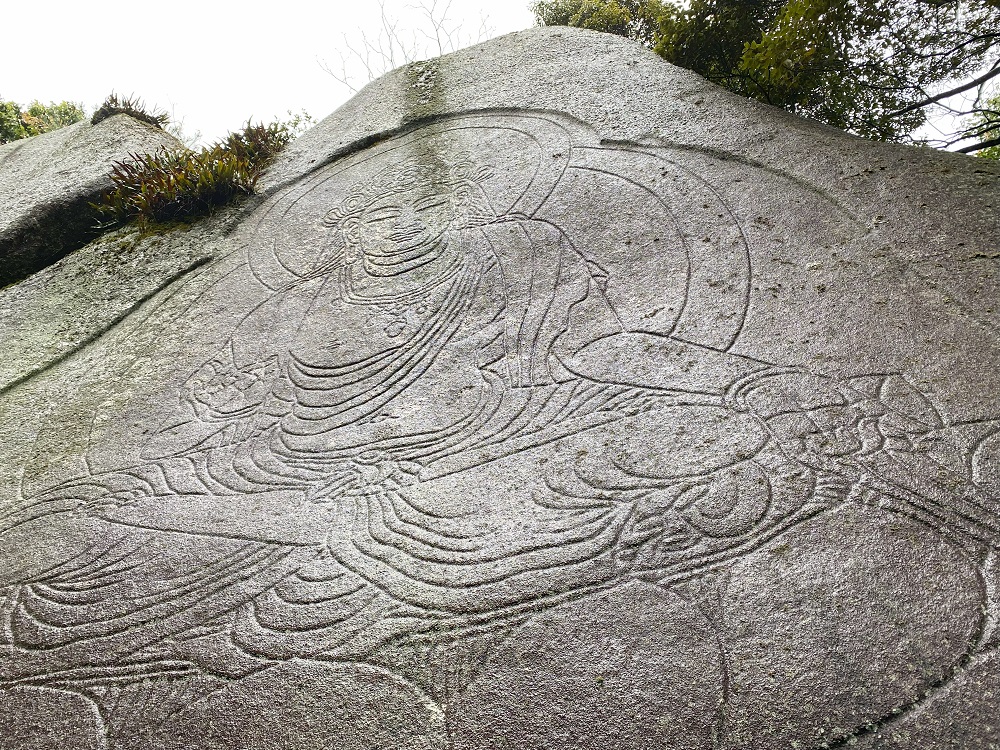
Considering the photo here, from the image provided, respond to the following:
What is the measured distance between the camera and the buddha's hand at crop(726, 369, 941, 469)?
231 cm

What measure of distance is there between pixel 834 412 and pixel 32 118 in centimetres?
1267

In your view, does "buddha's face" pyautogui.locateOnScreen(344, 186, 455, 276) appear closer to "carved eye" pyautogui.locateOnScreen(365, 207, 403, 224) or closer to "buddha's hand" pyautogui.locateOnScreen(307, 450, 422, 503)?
"carved eye" pyautogui.locateOnScreen(365, 207, 403, 224)

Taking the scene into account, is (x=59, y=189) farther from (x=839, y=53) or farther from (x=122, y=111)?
(x=839, y=53)

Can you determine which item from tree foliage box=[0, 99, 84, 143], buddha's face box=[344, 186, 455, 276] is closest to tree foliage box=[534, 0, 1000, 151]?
buddha's face box=[344, 186, 455, 276]

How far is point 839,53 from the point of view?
425 centimetres

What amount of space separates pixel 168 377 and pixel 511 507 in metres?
2.30

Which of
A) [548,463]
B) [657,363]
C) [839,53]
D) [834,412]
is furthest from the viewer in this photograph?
[839,53]

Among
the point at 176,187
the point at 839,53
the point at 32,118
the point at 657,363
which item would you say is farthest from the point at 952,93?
the point at 32,118

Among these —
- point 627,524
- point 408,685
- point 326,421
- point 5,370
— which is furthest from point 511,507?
point 5,370

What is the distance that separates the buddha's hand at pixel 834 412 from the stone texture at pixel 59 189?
204 inches

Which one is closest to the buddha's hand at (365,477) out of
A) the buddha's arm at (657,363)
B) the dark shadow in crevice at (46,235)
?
the buddha's arm at (657,363)

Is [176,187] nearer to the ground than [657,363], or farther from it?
farther from it

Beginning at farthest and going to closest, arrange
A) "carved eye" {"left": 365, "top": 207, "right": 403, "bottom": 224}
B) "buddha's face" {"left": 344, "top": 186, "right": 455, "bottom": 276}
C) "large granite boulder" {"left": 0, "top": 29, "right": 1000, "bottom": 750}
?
"carved eye" {"left": 365, "top": 207, "right": 403, "bottom": 224} < "buddha's face" {"left": 344, "top": 186, "right": 455, "bottom": 276} < "large granite boulder" {"left": 0, "top": 29, "right": 1000, "bottom": 750}

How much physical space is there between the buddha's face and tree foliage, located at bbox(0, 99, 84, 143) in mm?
8164
